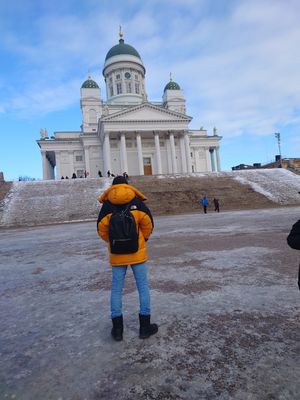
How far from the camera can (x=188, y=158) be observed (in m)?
55.5

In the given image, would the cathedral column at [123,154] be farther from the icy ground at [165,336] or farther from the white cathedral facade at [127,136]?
the icy ground at [165,336]

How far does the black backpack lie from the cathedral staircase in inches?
832

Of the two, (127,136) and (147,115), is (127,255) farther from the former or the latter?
(127,136)

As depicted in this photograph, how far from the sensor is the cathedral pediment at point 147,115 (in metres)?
51.6

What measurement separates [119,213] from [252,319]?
6.51 feet

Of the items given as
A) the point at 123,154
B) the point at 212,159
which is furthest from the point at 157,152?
the point at 212,159

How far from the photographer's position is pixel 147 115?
174 ft

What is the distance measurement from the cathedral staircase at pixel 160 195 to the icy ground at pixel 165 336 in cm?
1896

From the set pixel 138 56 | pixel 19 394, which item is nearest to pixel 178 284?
pixel 19 394

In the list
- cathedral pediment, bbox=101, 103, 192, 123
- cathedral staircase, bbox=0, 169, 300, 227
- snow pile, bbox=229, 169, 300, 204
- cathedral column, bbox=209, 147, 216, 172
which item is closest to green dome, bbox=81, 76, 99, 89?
cathedral pediment, bbox=101, 103, 192, 123

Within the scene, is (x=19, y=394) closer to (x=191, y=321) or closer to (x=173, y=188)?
(x=191, y=321)

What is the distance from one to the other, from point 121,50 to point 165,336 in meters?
70.5

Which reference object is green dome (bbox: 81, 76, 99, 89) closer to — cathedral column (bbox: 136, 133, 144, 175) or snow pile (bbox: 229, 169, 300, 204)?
cathedral column (bbox: 136, 133, 144, 175)

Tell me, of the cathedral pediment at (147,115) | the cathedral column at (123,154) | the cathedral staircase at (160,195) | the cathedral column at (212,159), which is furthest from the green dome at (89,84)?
the cathedral staircase at (160,195)
